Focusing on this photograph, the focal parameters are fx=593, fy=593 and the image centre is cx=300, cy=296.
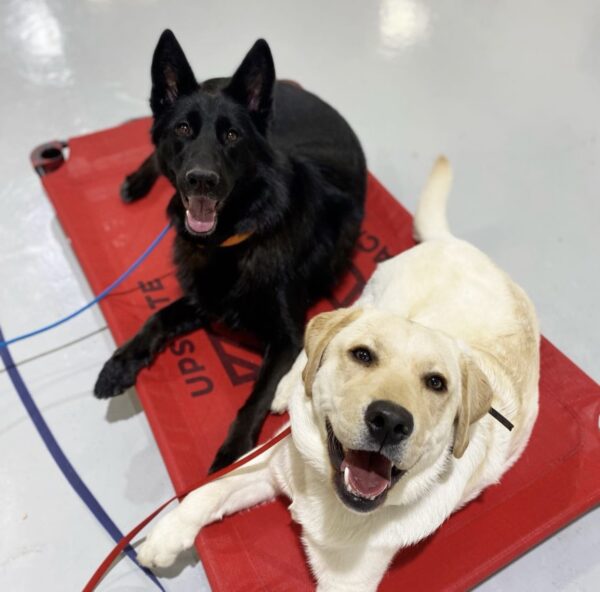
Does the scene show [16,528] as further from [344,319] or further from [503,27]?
[503,27]

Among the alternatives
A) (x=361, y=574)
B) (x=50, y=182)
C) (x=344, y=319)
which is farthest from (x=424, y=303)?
(x=50, y=182)

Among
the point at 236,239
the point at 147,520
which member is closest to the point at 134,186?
the point at 236,239

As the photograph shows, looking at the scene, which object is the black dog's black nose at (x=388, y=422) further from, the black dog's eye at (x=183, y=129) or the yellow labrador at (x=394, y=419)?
the black dog's eye at (x=183, y=129)

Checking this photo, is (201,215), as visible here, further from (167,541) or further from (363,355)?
(167,541)

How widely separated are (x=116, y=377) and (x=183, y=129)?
888 mm

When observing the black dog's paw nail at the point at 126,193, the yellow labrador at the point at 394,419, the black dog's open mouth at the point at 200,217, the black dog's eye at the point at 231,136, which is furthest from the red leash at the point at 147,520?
the black dog's paw nail at the point at 126,193

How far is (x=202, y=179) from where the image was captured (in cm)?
174

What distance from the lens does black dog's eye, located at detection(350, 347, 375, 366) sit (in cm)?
130

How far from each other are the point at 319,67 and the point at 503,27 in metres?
1.38

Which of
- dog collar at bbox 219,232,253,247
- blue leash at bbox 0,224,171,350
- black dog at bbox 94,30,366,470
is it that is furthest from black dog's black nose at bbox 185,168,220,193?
blue leash at bbox 0,224,171,350

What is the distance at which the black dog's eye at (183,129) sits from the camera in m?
1.81

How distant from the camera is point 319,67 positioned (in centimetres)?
369

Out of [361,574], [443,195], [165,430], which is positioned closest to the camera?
[361,574]

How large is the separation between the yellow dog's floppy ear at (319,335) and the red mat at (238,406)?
0.67 meters
